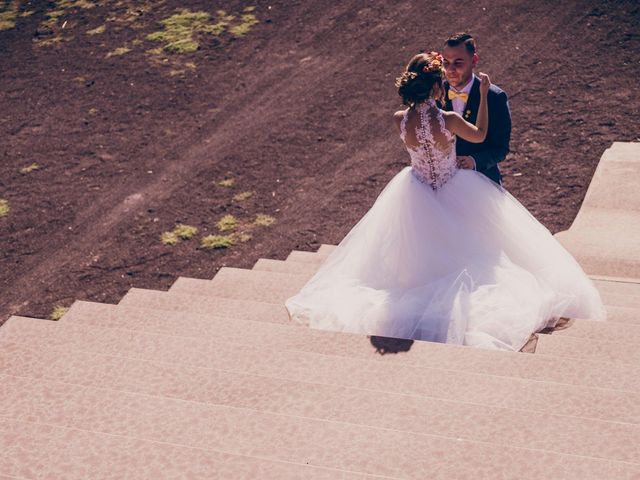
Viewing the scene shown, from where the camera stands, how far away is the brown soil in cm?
850

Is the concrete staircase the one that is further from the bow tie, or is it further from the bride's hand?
the bow tie

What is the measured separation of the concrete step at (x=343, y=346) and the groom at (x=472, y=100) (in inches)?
78.6

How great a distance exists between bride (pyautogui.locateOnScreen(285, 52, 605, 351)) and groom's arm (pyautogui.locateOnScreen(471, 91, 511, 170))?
26cm

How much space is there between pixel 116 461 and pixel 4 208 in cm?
688

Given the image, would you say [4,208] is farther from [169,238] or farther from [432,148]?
[432,148]

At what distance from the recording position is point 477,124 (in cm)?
560

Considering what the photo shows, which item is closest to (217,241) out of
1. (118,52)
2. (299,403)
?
(299,403)

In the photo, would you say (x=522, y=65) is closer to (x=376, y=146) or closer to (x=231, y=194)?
(x=376, y=146)

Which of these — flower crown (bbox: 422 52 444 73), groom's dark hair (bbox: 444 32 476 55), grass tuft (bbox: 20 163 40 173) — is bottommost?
grass tuft (bbox: 20 163 40 173)

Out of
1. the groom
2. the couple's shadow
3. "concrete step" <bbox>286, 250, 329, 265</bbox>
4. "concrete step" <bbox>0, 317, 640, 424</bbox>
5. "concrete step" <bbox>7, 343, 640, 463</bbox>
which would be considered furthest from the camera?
"concrete step" <bbox>286, 250, 329, 265</bbox>

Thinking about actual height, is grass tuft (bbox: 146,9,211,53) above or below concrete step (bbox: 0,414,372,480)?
below

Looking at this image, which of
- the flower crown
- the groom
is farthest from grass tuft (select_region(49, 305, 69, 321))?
the flower crown

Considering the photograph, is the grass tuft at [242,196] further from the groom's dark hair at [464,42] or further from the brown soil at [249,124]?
the groom's dark hair at [464,42]

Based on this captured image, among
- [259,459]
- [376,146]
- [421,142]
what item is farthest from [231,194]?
[259,459]
